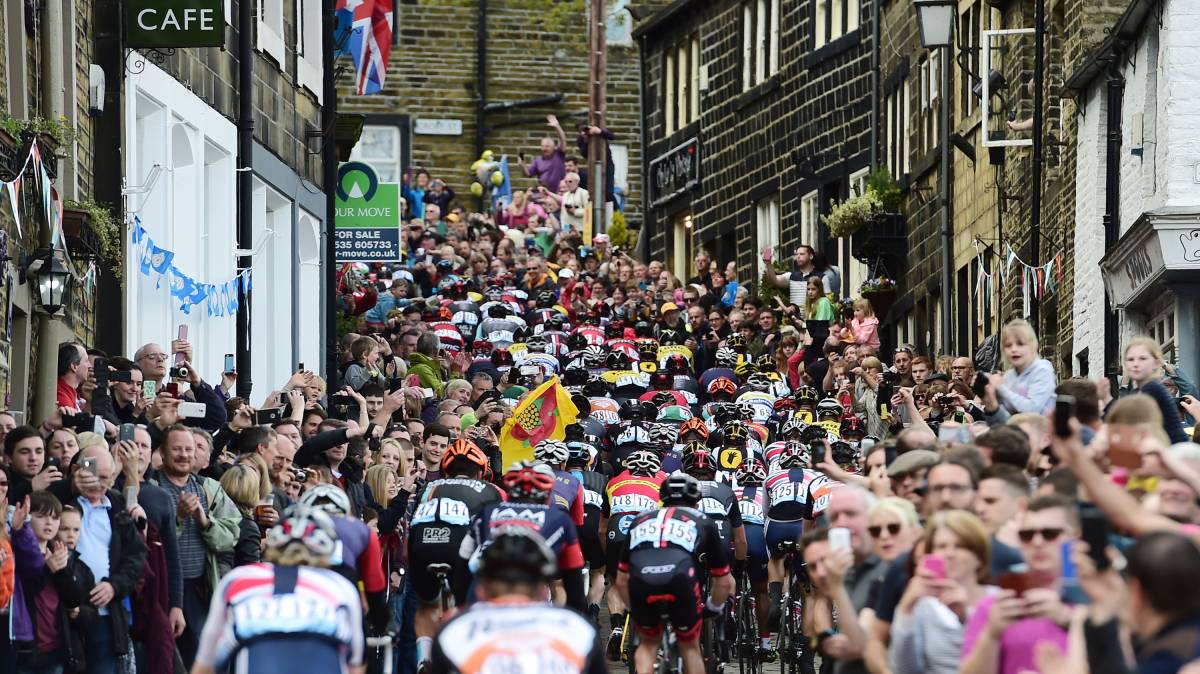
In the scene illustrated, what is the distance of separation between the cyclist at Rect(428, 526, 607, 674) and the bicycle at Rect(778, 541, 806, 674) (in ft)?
34.5

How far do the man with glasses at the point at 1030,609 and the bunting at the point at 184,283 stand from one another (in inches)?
565

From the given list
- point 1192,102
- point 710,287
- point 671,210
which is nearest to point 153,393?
point 1192,102

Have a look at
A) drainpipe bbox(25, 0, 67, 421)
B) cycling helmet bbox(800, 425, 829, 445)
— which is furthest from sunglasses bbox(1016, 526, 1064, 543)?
cycling helmet bbox(800, 425, 829, 445)

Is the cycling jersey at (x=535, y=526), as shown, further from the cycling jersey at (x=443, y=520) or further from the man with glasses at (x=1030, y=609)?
the man with glasses at (x=1030, y=609)

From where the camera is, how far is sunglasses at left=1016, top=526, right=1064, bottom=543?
37.4ft

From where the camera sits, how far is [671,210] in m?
59.4

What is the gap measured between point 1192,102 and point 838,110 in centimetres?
2033

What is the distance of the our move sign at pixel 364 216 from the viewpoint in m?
34.1

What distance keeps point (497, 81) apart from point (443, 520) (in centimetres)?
4789

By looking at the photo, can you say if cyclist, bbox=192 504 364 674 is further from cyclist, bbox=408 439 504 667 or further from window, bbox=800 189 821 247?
window, bbox=800 189 821 247

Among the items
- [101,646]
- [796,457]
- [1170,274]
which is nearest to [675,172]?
[1170,274]

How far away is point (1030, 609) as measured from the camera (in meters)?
11.1

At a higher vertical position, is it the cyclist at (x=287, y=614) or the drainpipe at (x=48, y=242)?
the drainpipe at (x=48, y=242)

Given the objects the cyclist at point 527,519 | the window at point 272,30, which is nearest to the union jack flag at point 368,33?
the window at point 272,30
